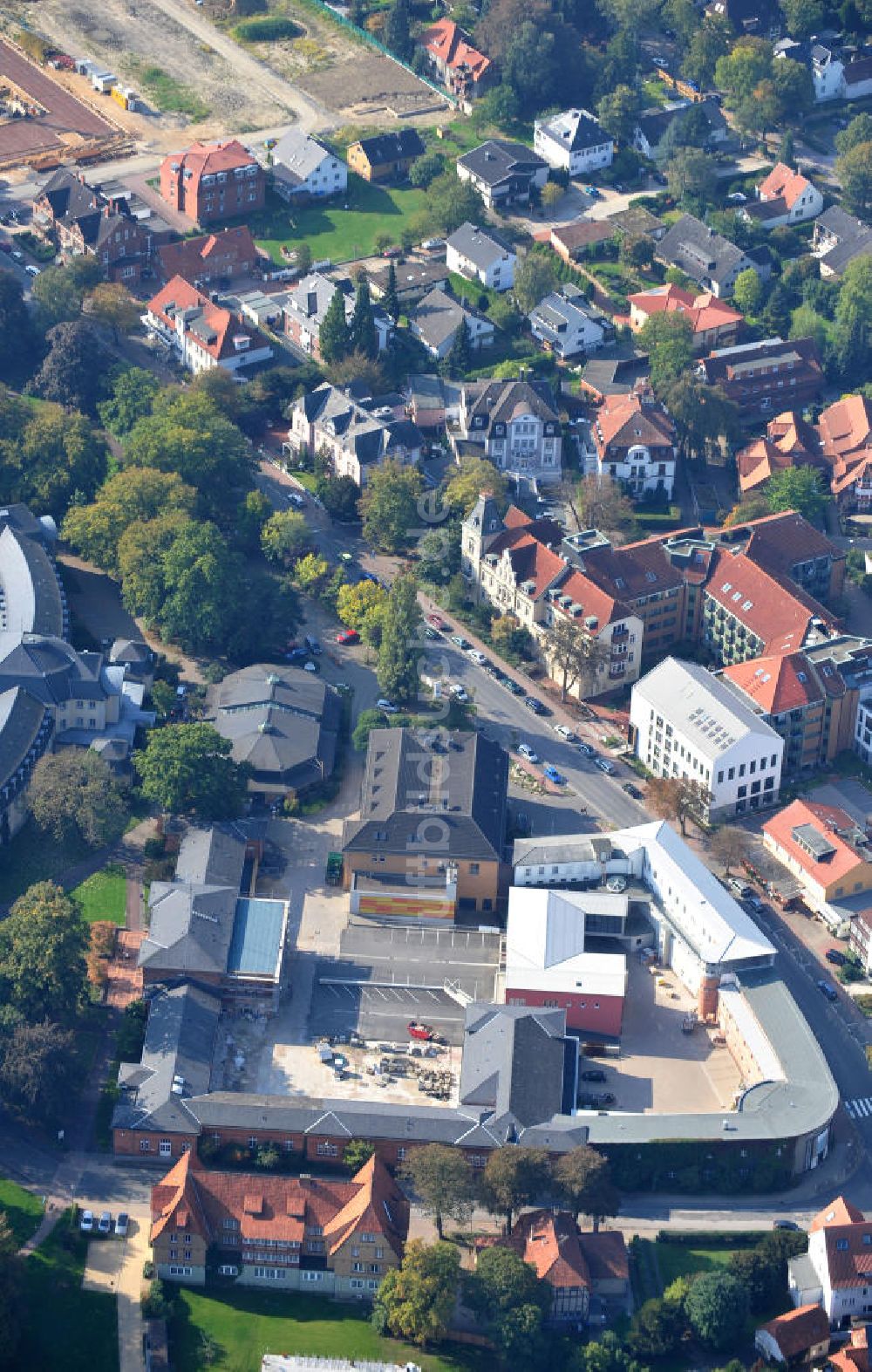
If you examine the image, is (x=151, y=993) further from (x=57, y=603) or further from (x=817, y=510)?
(x=817, y=510)

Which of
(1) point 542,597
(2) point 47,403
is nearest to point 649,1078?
(1) point 542,597

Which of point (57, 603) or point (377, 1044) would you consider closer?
point (377, 1044)

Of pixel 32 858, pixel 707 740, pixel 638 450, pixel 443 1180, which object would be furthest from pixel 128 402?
pixel 443 1180

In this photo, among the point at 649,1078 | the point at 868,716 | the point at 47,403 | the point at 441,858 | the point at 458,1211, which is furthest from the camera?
the point at 47,403

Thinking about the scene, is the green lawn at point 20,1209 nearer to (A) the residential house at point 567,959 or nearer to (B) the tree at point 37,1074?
(B) the tree at point 37,1074

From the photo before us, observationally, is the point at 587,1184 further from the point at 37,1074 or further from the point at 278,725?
the point at 278,725

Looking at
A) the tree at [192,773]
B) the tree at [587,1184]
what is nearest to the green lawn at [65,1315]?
the tree at [587,1184]

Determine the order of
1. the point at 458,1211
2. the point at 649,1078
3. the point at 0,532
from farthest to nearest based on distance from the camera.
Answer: the point at 0,532, the point at 649,1078, the point at 458,1211
